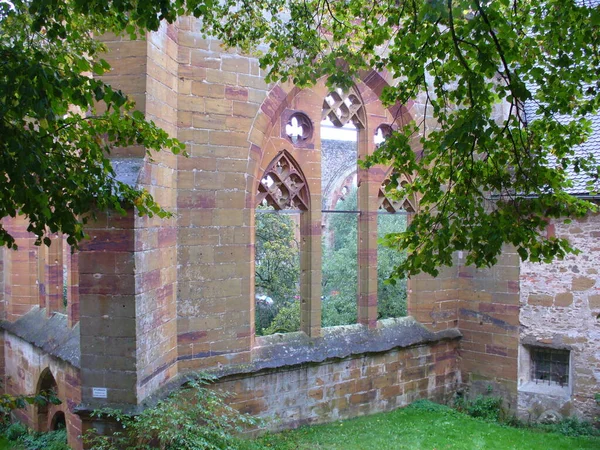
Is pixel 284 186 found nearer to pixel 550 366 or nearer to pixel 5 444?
pixel 550 366

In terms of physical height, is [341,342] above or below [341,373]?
above

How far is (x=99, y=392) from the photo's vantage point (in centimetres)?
544

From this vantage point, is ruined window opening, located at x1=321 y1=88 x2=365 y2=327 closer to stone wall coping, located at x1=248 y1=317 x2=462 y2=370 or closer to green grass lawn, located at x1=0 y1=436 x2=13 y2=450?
stone wall coping, located at x1=248 y1=317 x2=462 y2=370

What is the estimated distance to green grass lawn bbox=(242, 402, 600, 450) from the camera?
688 cm

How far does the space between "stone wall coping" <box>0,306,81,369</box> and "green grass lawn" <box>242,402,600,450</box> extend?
110 inches

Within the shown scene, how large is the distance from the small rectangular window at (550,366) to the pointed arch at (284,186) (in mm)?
4729

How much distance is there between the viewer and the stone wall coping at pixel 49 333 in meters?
7.00

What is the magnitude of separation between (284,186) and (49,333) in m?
4.38

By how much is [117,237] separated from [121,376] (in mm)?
1483

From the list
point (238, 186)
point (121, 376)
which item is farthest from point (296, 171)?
point (121, 376)

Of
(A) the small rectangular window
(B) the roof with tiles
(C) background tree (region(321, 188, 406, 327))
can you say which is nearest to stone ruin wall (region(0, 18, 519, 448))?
(A) the small rectangular window

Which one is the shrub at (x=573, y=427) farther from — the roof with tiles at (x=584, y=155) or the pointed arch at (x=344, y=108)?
the pointed arch at (x=344, y=108)

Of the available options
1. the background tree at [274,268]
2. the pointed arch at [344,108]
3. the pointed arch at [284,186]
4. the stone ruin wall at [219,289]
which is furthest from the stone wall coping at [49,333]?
the background tree at [274,268]

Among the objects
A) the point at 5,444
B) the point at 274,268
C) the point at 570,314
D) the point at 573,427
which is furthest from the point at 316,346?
the point at 274,268
